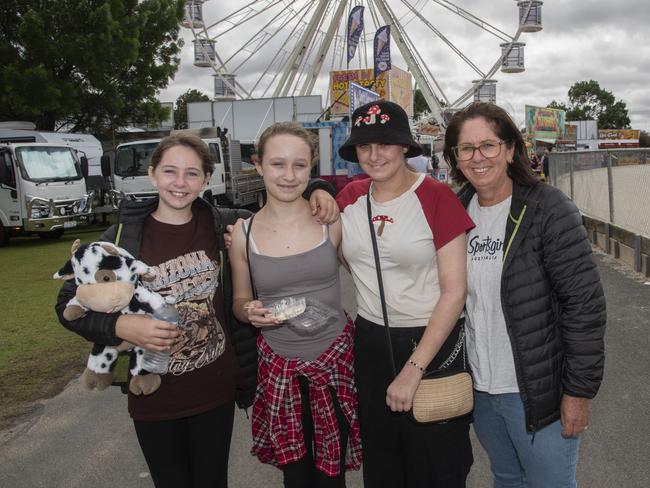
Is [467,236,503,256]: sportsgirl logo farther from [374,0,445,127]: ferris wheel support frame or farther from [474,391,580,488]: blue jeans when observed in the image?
[374,0,445,127]: ferris wheel support frame

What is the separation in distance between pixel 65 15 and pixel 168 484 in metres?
20.2

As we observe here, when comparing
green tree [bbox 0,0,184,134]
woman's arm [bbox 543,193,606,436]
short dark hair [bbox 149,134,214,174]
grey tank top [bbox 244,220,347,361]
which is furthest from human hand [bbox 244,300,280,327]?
green tree [bbox 0,0,184,134]

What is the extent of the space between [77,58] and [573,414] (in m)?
20.6

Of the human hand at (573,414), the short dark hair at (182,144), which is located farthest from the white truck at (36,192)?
the human hand at (573,414)

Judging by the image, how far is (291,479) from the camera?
2.34 meters

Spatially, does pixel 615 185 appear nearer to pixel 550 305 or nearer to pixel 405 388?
pixel 550 305

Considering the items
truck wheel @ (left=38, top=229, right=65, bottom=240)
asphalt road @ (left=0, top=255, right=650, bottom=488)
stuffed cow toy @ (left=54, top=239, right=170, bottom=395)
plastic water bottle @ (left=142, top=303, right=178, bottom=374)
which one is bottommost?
asphalt road @ (left=0, top=255, right=650, bottom=488)

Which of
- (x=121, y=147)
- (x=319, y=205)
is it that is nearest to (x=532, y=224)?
(x=319, y=205)

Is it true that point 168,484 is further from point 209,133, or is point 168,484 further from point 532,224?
point 209,133

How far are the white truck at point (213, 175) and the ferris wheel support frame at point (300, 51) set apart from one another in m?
14.9

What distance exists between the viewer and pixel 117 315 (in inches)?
81.7

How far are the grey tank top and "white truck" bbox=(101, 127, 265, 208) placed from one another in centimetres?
1092

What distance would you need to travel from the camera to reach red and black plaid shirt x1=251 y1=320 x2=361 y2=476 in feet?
7.41

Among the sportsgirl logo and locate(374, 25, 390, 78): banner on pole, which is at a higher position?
locate(374, 25, 390, 78): banner on pole
